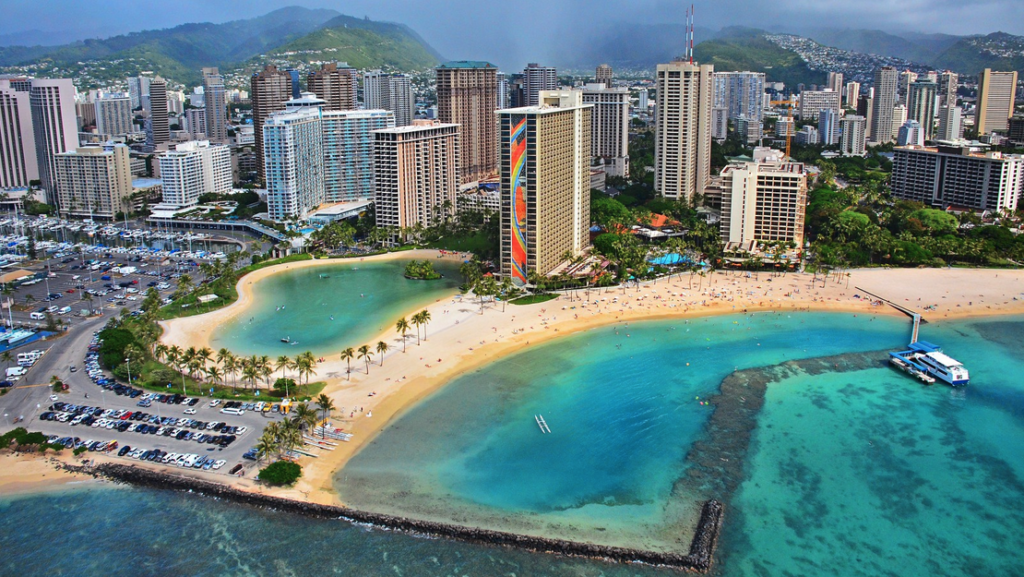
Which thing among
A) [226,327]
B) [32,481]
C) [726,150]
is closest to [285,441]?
[32,481]

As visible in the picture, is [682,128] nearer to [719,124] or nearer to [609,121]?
[609,121]

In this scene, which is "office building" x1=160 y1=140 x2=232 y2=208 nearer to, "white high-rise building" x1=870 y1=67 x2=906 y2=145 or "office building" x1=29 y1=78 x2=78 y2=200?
"office building" x1=29 y1=78 x2=78 y2=200

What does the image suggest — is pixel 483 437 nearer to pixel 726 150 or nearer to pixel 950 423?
pixel 950 423

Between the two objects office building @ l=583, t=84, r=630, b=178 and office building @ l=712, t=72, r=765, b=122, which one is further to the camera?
office building @ l=712, t=72, r=765, b=122

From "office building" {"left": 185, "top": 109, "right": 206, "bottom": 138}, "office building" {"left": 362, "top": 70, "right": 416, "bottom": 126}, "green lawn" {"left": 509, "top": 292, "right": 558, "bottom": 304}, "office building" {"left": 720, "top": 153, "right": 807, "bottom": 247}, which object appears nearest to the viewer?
"green lawn" {"left": 509, "top": 292, "right": 558, "bottom": 304}

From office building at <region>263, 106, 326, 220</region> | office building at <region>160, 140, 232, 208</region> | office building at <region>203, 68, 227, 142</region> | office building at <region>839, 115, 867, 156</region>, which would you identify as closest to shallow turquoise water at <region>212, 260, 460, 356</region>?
office building at <region>263, 106, 326, 220</region>

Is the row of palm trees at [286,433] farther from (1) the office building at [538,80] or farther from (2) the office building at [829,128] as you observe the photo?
(2) the office building at [829,128]

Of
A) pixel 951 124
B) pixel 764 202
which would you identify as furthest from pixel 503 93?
pixel 764 202
